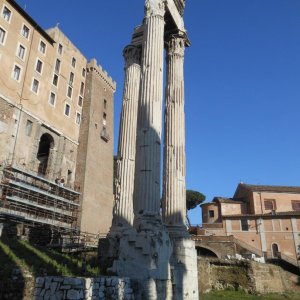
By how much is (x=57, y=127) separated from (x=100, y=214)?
30.4 ft

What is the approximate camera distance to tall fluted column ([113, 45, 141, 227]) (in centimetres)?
1030

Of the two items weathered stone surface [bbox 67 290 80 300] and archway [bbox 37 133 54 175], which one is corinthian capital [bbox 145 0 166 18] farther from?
archway [bbox 37 133 54 175]

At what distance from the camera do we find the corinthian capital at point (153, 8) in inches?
480

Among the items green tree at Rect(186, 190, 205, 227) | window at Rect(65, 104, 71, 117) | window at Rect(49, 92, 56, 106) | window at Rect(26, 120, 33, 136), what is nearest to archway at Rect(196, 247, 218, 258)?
window at Rect(65, 104, 71, 117)

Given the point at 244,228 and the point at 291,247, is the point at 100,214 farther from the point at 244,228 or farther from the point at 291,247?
the point at 291,247

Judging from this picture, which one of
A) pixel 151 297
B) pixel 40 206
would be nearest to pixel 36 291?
pixel 151 297

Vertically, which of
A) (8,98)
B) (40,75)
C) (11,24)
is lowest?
(8,98)

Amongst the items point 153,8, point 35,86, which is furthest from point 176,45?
point 35,86

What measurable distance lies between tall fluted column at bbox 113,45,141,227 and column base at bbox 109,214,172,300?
2.91 ft

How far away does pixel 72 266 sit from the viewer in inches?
382

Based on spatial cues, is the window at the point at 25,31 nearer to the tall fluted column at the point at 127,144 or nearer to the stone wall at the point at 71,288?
the tall fluted column at the point at 127,144

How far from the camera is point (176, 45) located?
48.3 feet

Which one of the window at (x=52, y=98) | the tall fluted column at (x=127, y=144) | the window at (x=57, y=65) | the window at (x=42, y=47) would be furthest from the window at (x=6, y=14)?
the tall fluted column at (x=127, y=144)

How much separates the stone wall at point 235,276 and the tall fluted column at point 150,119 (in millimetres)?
12520
